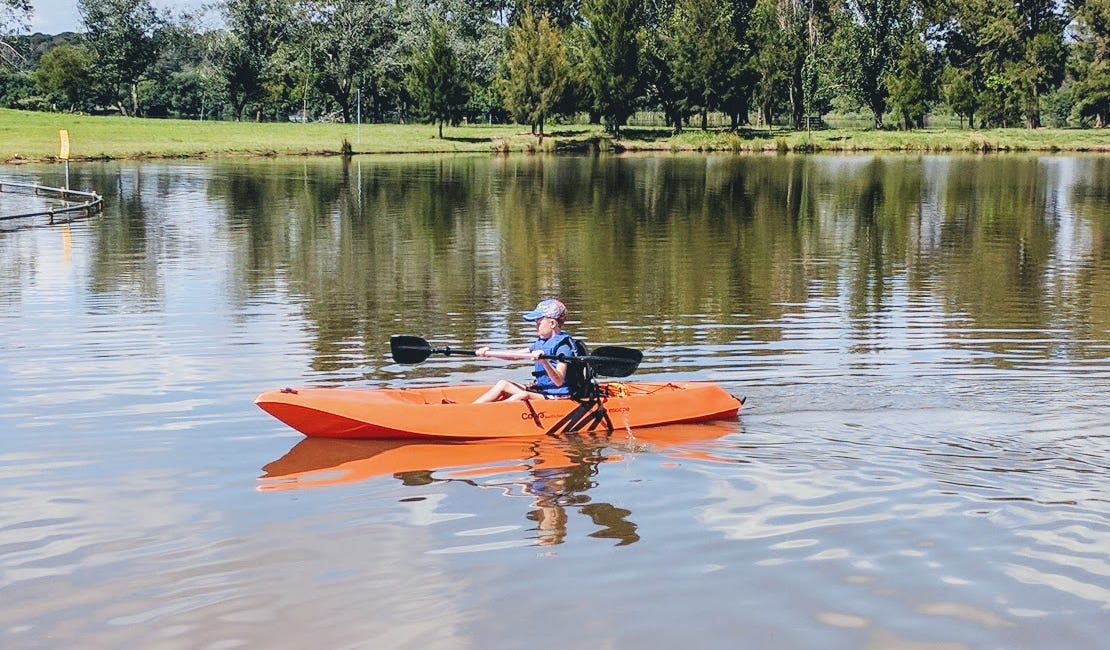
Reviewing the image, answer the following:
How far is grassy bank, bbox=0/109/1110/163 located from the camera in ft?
281

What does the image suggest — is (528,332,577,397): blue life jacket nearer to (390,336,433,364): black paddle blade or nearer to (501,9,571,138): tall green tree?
(390,336,433,364): black paddle blade

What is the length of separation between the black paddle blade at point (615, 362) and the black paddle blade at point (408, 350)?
213cm

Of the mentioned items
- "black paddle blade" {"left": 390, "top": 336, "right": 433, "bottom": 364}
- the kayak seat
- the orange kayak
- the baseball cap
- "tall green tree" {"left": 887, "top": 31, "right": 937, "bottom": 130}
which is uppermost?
"tall green tree" {"left": 887, "top": 31, "right": 937, "bottom": 130}

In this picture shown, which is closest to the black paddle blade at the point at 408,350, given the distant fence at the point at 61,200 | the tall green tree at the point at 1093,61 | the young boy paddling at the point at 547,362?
the young boy paddling at the point at 547,362

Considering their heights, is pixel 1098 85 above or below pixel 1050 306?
above

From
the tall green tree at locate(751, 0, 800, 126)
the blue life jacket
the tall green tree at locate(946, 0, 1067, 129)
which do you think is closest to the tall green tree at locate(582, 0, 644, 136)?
the tall green tree at locate(751, 0, 800, 126)

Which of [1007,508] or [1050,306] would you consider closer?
[1007,508]

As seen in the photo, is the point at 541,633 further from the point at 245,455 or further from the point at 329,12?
the point at 329,12

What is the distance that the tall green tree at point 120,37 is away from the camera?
106562 millimetres

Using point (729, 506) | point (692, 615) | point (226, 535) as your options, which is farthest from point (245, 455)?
point (692, 615)

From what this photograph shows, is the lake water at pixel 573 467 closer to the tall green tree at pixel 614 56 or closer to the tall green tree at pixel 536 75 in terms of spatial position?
the tall green tree at pixel 536 75

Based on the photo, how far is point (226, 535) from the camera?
1017 centimetres

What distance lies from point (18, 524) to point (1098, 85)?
347 feet

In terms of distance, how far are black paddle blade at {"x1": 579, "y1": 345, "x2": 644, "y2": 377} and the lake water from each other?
1.03m
